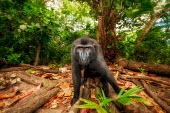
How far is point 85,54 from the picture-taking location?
2.43 metres

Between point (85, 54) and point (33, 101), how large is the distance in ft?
4.52

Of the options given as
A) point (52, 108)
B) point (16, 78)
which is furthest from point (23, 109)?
point (16, 78)

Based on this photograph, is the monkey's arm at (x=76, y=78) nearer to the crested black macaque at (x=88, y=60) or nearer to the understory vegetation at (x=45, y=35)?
the crested black macaque at (x=88, y=60)

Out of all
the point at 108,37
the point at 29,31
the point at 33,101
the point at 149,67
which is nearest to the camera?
the point at 33,101

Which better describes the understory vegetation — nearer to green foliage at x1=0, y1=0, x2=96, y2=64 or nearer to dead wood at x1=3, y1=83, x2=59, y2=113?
green foliage at x1=0, y1=0, x2=96, y2=64

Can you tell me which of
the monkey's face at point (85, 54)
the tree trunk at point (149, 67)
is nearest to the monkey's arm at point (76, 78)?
the monkey's face at point (85, 54)

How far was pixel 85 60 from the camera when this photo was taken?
2377 millimetres

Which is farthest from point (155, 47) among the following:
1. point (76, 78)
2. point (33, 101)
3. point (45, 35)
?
point (33, 101)

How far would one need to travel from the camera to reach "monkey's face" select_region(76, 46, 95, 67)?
93.2 inches

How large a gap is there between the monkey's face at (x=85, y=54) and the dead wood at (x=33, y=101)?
105 centimetres

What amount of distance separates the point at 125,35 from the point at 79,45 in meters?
3.24

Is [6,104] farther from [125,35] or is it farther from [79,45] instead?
[125,35]

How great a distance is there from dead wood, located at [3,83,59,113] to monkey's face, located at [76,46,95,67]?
1.05m

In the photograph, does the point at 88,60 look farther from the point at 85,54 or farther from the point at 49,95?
the point at 49,95
